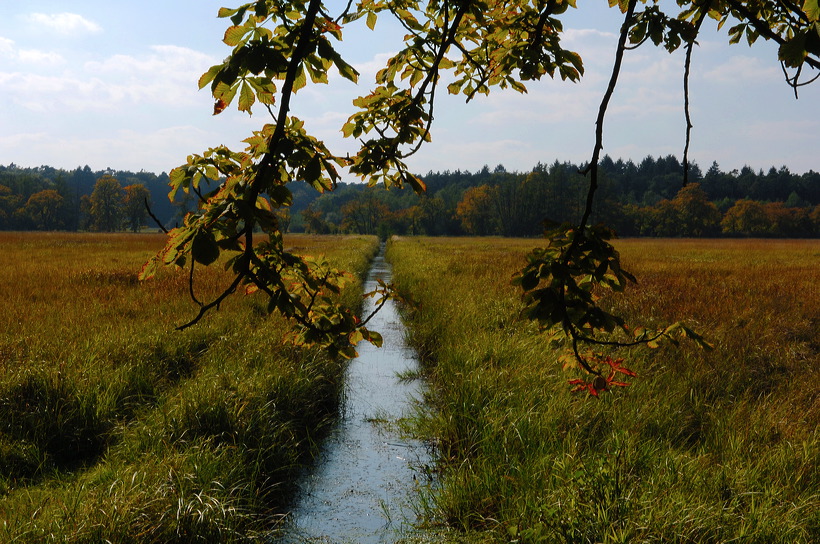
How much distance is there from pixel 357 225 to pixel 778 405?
9798 cm

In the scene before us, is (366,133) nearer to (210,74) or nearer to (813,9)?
(210,74)

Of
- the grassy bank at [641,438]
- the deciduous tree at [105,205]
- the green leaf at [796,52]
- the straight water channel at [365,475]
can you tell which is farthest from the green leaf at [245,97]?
the deciduous tree at [105,205]

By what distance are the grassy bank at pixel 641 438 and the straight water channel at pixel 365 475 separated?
30 cm

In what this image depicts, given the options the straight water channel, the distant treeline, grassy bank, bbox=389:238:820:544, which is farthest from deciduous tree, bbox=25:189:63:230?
the straight water channel

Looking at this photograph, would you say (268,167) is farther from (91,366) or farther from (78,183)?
(78,183)

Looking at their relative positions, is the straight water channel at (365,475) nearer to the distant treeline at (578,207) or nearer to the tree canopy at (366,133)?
the tree canopy at (366,133)

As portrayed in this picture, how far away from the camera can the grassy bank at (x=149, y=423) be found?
131 inches

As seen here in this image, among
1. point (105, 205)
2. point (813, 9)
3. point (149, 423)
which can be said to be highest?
point (105, 205)

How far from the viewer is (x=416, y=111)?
95.7 inches

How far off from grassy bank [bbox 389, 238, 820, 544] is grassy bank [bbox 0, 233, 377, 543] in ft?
4.78

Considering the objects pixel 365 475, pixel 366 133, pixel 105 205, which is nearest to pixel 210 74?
pixel 366 133

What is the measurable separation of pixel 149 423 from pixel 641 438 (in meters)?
4.17

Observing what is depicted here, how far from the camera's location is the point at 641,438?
4.46 m

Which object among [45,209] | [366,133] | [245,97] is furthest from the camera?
[45,209]
